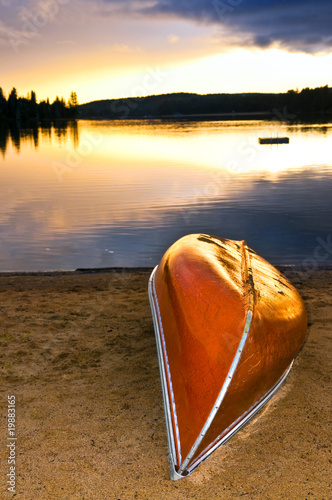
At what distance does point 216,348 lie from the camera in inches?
174

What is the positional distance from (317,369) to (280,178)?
82.8 ft

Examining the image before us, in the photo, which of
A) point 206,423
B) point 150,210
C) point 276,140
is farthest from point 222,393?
point 276,140

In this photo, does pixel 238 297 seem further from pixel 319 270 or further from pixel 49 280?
pixel 319 270

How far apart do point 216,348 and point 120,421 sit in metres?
1.32

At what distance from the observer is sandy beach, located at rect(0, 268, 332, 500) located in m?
4.04

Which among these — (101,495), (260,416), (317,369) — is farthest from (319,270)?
(101,495)

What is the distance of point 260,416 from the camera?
16.4 feet

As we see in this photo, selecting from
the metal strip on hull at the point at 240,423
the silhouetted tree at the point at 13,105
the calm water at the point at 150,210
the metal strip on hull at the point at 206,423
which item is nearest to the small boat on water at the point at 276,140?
the calm water at the point at 150,210

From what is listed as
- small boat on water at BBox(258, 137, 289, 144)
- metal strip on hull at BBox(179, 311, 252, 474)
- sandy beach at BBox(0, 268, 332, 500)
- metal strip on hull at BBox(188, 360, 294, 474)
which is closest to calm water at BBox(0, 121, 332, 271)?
sandy beach at BBox(0, 268, 332, 500)

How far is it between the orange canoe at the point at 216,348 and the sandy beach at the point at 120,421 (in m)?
0.28

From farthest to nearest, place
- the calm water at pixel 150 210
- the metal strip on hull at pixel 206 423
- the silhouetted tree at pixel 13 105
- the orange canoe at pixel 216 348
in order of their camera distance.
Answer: the silhouetted tree at pixel 13 105 < the calm water at pixel 150 210 < the orange canoe at pixel 216 348 < the metal strip on hull at pixel 206 423

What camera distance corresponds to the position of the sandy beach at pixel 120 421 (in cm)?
404

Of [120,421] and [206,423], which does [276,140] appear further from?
[206,423]

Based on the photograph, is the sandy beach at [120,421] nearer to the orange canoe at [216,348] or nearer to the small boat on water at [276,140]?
the orange canoe at [216,348]
